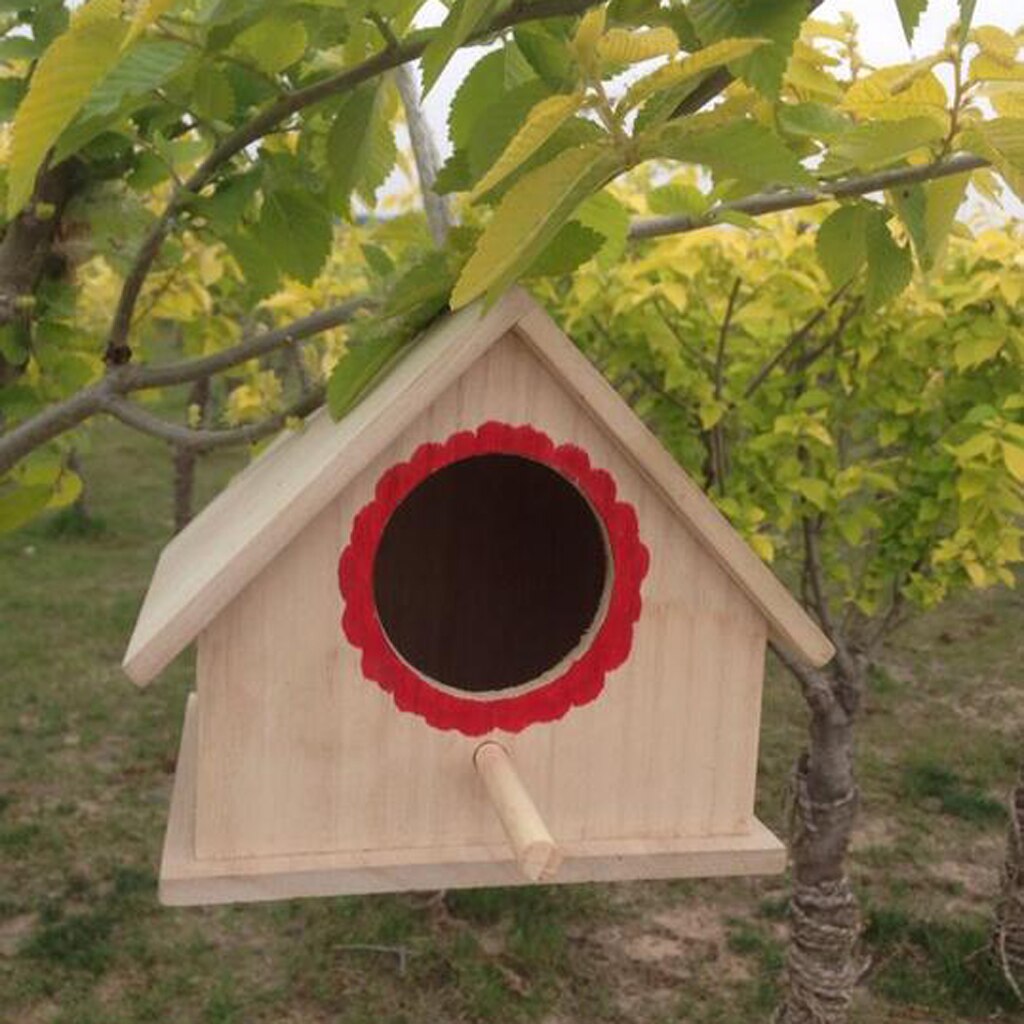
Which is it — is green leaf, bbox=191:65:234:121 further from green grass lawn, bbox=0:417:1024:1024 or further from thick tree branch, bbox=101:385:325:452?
green grass lawn, bbox=0:417:1024:1024

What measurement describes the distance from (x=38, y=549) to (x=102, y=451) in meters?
4.01

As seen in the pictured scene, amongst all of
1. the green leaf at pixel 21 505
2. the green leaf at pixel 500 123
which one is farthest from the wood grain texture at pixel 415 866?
the green leaf at pixel 500 123

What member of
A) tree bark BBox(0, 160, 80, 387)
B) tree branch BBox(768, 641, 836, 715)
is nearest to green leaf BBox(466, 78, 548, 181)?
tree bark BBox(0, 160, 80, 387)

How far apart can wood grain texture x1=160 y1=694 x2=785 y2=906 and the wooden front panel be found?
0.02 metres

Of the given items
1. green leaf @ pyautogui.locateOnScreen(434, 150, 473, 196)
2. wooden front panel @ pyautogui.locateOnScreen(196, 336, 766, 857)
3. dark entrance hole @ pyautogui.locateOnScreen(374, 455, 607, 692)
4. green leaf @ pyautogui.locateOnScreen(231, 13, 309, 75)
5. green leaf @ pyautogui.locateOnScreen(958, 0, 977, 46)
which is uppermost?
green leaf @ pyautogui.locateOnScreen(958, 0, 977, 46)

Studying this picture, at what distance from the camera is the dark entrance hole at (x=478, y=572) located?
2.13 m

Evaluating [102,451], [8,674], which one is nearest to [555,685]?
→ [8,674]

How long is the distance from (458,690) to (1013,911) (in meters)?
3.23

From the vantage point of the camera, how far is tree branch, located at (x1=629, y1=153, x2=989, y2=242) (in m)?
1.11

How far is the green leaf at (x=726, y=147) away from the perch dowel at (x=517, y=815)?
778mm

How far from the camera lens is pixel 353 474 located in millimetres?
1385

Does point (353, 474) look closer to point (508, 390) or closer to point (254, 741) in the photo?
point (508, 390)

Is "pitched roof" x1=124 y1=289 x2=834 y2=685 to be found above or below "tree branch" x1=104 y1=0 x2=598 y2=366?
below

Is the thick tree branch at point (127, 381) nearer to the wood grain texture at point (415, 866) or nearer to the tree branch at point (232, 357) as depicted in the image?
the tree branch at point (232, 357)
